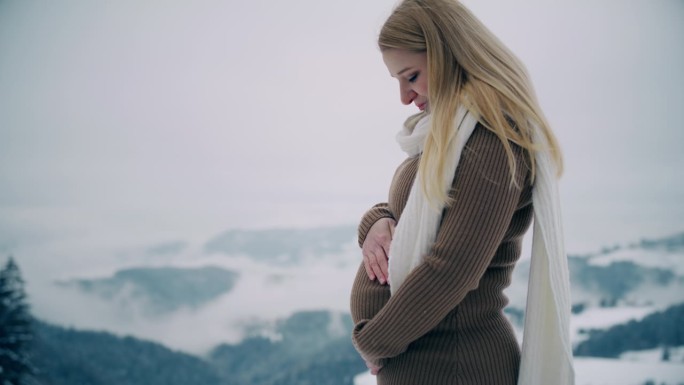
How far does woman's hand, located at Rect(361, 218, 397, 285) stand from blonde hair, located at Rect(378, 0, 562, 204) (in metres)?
0.18

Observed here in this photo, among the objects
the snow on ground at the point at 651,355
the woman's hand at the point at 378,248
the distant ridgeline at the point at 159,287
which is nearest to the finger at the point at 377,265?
the woman's hand at the point at 378,248

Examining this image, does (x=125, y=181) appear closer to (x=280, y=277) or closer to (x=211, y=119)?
(x=211, y=119)

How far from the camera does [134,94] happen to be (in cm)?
256

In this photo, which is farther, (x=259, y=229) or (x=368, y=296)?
(x=259, y=229)

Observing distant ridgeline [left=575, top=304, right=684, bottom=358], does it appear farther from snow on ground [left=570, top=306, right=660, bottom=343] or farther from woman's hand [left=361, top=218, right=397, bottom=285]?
woman's hand [left=361, top=218, right=397, bottom=285]

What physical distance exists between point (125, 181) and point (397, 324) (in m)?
2.03

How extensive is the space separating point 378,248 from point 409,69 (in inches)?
12.1

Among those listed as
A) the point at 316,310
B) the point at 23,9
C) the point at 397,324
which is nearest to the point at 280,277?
the point at 316,310

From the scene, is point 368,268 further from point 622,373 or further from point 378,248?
point 622,373

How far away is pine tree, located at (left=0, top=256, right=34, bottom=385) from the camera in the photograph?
95.3 inches

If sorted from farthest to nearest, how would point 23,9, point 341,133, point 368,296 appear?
point 341,133
point 23,9
point 368,296

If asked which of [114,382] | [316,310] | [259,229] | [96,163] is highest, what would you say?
[96,163]

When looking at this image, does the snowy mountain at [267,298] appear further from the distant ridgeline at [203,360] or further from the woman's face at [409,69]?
the woman's face at [409,69]

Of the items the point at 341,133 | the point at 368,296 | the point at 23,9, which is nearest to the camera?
the point at 368,296
